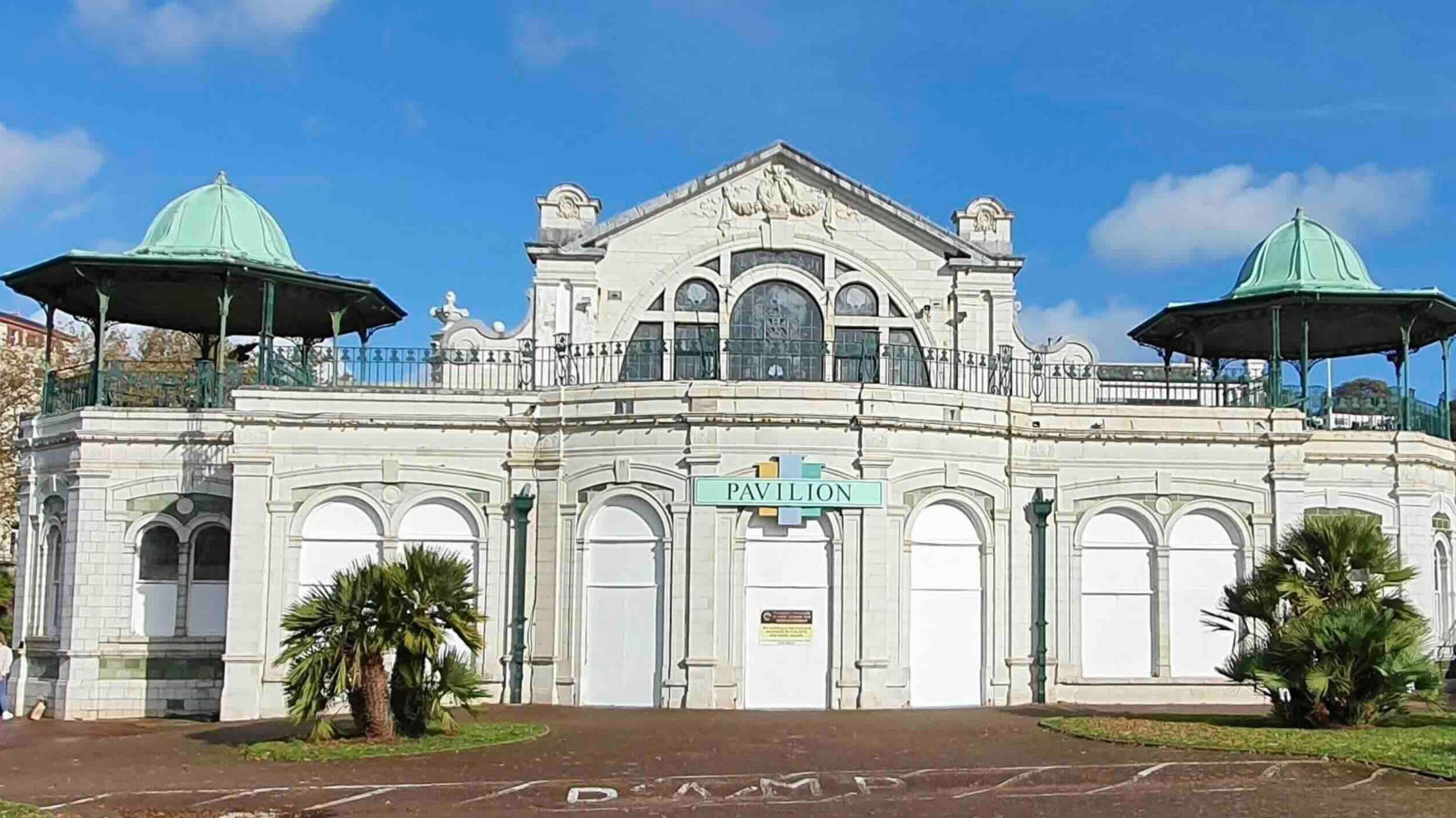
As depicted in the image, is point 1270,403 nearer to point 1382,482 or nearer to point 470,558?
point 1382,482

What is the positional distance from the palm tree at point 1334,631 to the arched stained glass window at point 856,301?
11.7m

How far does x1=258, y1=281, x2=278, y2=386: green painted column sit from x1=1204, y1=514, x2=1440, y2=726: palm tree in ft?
56.5

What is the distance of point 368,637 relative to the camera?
20719mm

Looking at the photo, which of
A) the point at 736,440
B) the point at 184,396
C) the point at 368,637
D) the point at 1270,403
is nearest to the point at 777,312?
the point at 736,440

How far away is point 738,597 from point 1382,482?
48.1 ft

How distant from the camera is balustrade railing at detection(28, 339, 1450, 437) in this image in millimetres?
28938

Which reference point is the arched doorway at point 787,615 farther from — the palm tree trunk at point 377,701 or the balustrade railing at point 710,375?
the palm tree trunk at point 377,701

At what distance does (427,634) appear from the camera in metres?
20.8

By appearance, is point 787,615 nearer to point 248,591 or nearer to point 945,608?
point 945,608

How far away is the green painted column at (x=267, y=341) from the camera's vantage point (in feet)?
93.4

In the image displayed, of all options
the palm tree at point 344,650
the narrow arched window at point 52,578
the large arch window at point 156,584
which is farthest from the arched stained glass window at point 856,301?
the narrow arched window at point 52,578

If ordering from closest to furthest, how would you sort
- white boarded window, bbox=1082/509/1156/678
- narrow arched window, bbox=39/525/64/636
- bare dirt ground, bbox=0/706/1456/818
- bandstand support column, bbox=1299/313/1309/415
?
bare dirt ground, bbox=0/706/1456/818 → white boarded window, bbox=1082/509/1156/678 → narrow arched window, bbox=39/525/64/636 → bandstand support column, bbox=1299/313/1309/415

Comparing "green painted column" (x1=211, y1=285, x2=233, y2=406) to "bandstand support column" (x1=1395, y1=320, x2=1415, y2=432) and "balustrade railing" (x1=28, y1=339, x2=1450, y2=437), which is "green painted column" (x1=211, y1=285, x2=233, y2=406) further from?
Result: "bandstand support column" (x1=1395, y1=320, x2=1415, y2=432)

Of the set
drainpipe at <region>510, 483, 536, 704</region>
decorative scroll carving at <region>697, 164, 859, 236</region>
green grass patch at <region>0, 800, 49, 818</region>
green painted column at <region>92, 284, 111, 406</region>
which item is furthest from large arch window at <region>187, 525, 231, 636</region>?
green grass patch at <region>0, 800, 49, 818</region>
